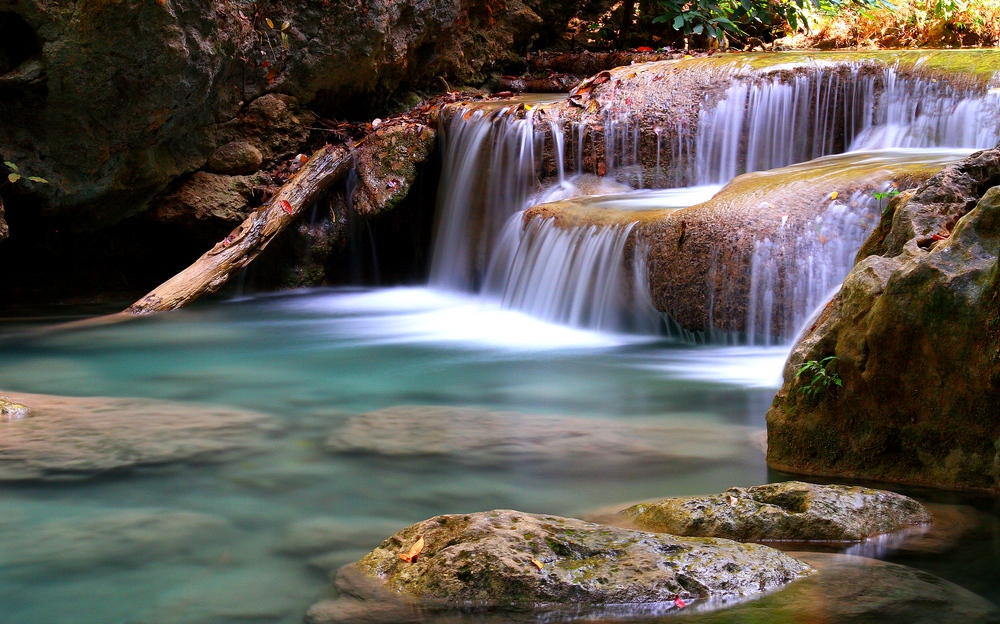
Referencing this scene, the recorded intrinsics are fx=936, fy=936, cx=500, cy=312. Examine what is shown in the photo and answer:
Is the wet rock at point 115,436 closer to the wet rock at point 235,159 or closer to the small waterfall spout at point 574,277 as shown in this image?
the small waterfall spout at point 574,277

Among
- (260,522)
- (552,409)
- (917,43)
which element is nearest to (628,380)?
(552,409)

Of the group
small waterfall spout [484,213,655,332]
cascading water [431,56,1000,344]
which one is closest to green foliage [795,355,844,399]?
cascading water [431,56,1000,344]

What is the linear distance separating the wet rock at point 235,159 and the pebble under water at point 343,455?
87.5 inches

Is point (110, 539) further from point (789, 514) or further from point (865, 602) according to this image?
point (865, 602)

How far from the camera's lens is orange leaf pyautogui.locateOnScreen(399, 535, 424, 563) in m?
2.46

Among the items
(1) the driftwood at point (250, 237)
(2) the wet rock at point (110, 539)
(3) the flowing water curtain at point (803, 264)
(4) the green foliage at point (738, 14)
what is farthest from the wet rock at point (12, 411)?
(4) the green foliage at point (738, 14)

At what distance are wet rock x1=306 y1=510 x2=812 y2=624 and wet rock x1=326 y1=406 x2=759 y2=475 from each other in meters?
1.14

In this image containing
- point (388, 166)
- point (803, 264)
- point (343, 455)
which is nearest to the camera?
point (343, 455)

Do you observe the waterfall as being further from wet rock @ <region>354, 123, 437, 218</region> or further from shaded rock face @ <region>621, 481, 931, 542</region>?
shaded rock face @ <region>621, 481, 931, 542</region>

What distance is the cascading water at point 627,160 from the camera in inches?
256

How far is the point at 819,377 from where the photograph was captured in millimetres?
3318

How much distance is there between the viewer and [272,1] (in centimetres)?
830

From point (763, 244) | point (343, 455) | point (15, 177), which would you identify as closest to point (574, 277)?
point (763, 244)

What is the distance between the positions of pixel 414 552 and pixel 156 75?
543 cm
